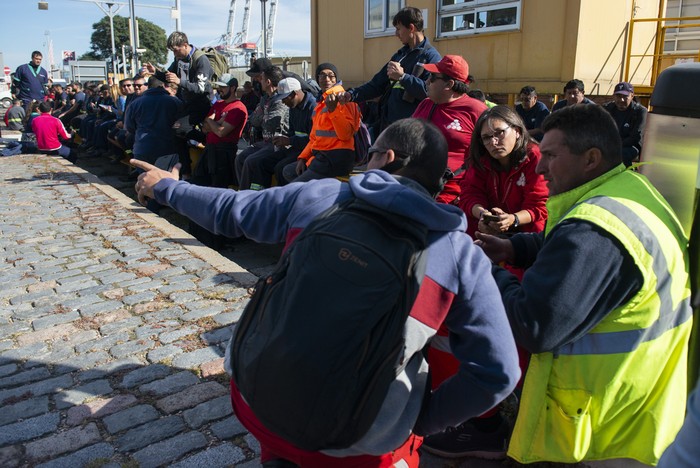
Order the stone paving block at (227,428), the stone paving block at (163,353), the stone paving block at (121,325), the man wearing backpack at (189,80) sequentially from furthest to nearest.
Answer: the man wearing backpack at (189,80), the stone paving block at (121,325), the stone paving block at (163,353), the stone paving block at (227,428)

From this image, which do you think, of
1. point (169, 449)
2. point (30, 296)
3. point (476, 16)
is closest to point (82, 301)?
point (30, 296)

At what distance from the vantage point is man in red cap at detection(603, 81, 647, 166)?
8156mm

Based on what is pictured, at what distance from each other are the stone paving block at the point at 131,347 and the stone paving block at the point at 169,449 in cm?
102

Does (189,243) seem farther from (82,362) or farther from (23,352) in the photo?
(82,362)

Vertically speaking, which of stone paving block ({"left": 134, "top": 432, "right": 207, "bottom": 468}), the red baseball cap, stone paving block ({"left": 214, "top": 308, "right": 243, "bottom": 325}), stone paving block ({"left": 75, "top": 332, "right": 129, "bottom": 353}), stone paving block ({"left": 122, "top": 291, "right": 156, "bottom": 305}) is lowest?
stone paving block ({"left": 134, "top": 432, "right": 207, "bottom": 468})

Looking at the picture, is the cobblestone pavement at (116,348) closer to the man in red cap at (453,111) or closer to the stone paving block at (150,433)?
the stone paving block at (150,433)

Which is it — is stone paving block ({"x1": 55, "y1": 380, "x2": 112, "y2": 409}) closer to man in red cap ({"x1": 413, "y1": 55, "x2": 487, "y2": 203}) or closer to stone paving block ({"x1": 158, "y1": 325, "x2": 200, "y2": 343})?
stone paving block ({"x1": 158, "y1": 325, "x2": 200, "y2": 343})

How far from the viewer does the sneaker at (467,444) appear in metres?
2.81

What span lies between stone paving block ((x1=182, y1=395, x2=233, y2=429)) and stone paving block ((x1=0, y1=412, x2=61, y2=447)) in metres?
0.66

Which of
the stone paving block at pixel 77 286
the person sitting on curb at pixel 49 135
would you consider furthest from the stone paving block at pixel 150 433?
the person sitting on curb at pixel 49 135

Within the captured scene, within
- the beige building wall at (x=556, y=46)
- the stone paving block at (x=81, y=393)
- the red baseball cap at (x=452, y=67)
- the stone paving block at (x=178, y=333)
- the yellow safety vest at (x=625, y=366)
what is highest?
the beige building wall at (x=556, y=46)

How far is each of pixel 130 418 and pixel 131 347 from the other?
0.83 meters

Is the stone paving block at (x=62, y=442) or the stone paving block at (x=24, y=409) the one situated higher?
the stone paving block at (x=24, y=409)

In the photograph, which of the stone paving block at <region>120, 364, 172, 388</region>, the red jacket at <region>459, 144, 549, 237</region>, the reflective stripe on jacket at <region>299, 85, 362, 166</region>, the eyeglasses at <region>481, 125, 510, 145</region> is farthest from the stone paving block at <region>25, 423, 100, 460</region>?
the reflective stripe on jacket at <region>299, 85, 362, 166</region>
